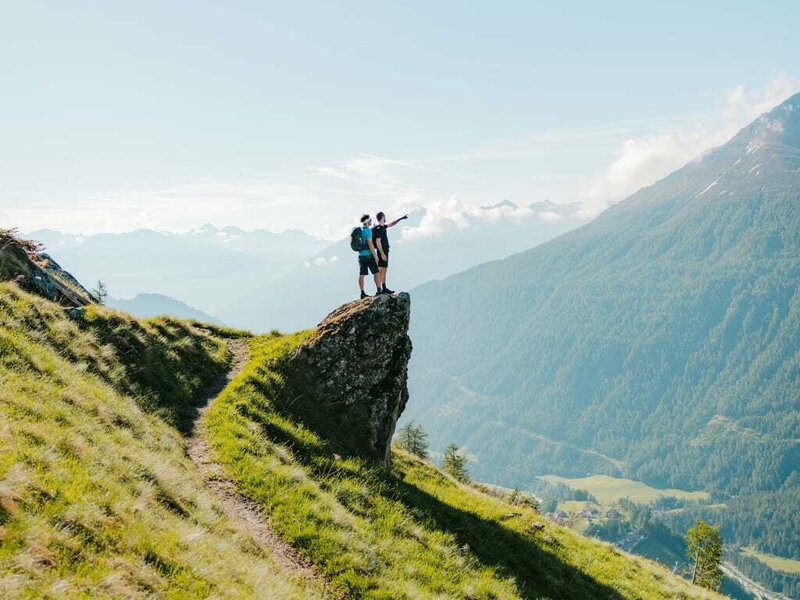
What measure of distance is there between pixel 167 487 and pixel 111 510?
280cm

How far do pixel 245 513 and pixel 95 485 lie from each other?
14.9 feet

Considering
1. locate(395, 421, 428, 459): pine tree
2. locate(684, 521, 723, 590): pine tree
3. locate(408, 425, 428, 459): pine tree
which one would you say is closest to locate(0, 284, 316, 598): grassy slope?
locate(684, 521, 723, 590): pine tree

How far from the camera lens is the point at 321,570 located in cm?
1241

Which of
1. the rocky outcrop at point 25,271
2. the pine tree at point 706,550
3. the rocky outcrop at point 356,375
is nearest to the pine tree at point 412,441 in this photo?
the pine tree at point 706,550

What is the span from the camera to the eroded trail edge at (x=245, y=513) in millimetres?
12242

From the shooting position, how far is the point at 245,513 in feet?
45.4

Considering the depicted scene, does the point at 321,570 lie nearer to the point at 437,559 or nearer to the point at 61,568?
the point at 437,559

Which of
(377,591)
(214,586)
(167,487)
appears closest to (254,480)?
(167,487)

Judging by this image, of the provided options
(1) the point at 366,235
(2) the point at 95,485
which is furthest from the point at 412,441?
(2) the point at 95,485

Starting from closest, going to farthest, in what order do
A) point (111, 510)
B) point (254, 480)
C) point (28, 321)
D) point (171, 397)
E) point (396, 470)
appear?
point (111, 510) → point (254, 480) → point (28, 321) → point (171, 397) → point (396, 470)

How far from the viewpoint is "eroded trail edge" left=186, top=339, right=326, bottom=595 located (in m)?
12.2

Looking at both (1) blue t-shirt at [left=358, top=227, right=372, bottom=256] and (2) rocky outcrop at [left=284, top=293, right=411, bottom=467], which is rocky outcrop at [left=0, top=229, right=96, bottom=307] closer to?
(2) rocky outcrop at [left=284, top=293, right=411, bottom=467]

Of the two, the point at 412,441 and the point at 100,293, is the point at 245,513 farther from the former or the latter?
the point at 100,293

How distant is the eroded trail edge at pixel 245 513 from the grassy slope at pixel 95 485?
557 mm
